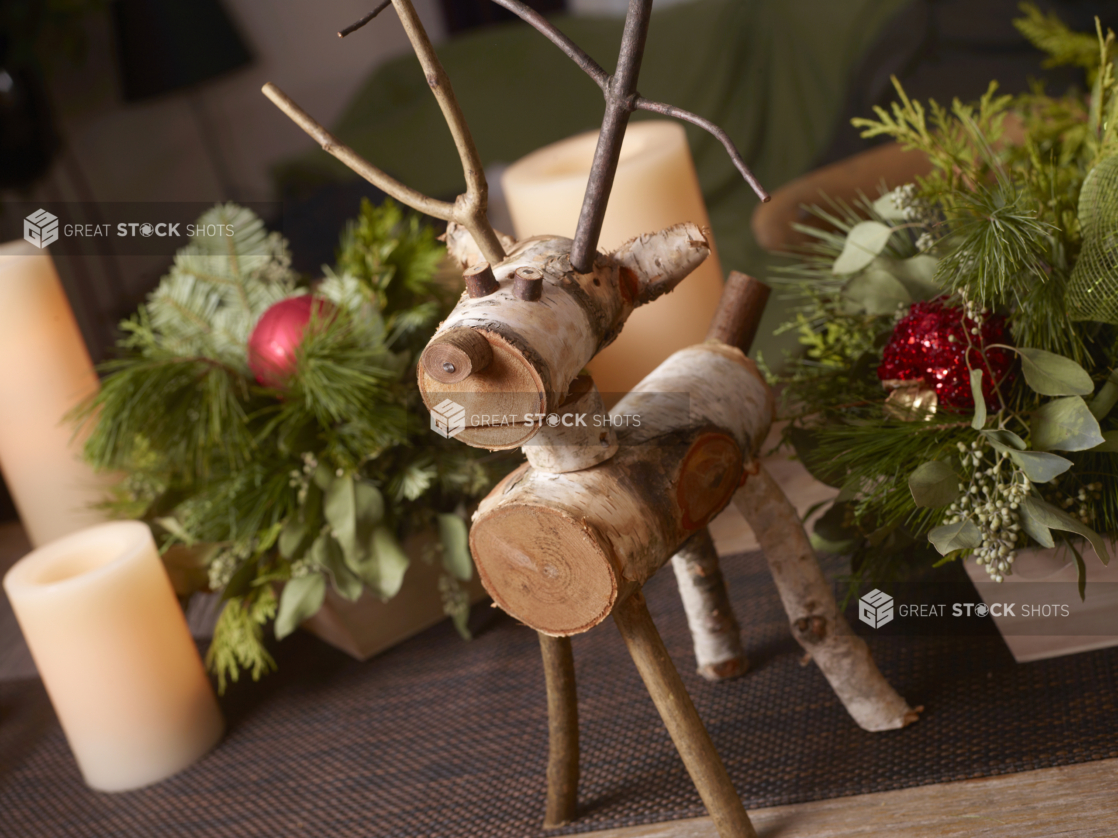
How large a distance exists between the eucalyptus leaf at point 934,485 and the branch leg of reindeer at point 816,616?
0.09 meters

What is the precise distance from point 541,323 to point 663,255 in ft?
0.26

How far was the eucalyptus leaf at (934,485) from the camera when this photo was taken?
45cm

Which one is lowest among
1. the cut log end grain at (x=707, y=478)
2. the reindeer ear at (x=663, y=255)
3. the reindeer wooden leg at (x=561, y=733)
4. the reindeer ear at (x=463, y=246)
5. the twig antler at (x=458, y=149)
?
the reindeer wooden leg at (x=561, y=733)

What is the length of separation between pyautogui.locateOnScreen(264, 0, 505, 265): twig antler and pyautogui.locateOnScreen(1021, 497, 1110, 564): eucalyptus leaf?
27 cm

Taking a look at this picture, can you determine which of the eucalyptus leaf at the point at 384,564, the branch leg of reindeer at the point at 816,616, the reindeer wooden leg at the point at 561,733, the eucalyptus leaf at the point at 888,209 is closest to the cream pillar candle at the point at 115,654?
the eucalyptus leaf at the point at 384,564

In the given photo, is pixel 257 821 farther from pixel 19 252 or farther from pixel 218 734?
pixel 19 252

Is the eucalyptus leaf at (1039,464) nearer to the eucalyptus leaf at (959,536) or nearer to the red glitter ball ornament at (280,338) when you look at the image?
the eucalyptus leaf at (959,536)

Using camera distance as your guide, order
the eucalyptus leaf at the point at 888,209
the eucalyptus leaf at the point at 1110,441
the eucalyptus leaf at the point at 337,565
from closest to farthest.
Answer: the eucalyptus leaf at the point at 1110,441
the eucalyptus leaf at the point at 888,209
the eucalyptus leaf at the point at 337,565

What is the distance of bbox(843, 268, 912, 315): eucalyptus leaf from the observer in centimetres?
53

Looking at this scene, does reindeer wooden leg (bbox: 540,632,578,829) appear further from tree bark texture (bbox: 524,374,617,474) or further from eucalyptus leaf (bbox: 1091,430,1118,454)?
eucalyptus leaf (bbox: 1091,430,1118,454)

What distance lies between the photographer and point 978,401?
1.45ft

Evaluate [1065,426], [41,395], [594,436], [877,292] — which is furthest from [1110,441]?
[41,395]

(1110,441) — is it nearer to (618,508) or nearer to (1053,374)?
(1053,374)

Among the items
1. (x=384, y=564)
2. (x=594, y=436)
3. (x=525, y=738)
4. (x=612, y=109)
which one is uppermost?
(x=612, y=109)
